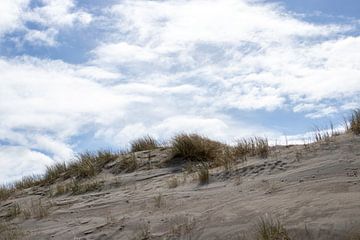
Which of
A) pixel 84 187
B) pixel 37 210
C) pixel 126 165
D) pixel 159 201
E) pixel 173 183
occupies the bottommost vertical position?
pixel 159 201

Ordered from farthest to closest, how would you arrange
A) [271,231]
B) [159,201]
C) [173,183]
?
[173,183] → [159,201] → [271,231]

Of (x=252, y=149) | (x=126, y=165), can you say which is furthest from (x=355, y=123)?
(x=126, y=165)

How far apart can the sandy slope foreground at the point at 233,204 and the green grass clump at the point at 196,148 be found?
1.20 m

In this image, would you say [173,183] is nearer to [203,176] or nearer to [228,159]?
[203,176]

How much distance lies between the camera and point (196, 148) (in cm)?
1270

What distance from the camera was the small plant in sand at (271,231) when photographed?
6164 mm

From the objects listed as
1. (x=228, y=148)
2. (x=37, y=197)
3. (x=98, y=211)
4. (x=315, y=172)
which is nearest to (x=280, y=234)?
(x=315, y=172)

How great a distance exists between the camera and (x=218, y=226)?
285 inches

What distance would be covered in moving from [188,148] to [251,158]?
295cm

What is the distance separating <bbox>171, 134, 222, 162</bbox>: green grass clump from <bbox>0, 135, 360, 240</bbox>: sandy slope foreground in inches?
47.2

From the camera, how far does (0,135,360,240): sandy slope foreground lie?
654cm

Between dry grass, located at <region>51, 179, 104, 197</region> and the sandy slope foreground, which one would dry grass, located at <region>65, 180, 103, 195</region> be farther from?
the sandy slope foreground

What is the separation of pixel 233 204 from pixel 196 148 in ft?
16.1

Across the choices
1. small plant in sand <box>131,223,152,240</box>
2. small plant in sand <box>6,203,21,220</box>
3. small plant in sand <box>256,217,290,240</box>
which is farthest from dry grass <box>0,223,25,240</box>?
small plant in sand <box>256,217,290,240</box>
